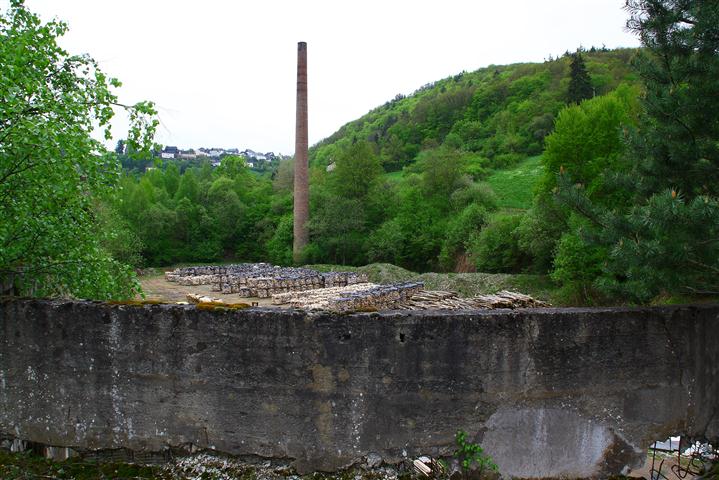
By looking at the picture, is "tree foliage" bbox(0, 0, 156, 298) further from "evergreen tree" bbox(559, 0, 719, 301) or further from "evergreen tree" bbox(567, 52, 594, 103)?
"evergreen tree" bbox(567, 52, 594, 103)

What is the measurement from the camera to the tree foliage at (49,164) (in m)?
5.74

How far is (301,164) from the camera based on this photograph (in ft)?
128

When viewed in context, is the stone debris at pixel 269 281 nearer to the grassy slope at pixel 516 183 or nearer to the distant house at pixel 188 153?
the grassy slope at pixel 516 183

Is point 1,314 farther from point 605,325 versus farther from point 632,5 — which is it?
point 632,5

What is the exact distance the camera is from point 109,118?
6777 millimetres

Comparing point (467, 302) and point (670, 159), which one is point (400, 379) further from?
point (467, 302)

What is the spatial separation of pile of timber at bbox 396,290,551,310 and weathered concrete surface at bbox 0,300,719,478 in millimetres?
12036

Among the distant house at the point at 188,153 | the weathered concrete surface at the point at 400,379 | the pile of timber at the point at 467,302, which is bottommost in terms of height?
the pile of timber at the point at 467,302

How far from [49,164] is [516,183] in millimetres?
45532

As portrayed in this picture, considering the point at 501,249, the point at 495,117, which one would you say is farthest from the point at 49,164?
the point at 495,117

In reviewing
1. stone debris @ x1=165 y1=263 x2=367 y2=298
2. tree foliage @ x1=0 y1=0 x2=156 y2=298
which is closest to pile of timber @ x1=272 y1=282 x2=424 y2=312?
stone debris @ x1=165 y1=263 x2=367 y2=298

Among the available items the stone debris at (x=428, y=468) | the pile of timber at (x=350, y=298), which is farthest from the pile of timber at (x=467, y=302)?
the stone debris at (x=428, y=468)

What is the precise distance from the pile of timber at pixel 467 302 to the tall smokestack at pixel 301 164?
18530mm

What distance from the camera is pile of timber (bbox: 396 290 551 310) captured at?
1914 centimetres
